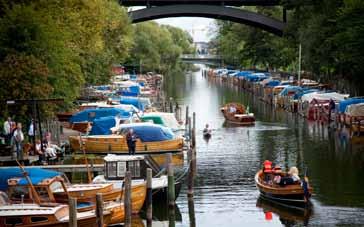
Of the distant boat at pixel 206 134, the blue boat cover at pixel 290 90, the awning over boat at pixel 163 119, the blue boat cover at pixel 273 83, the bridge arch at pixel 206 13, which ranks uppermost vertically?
the bridge arch at pixel 206 13

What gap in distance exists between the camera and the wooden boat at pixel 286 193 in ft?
121

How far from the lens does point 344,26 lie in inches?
2611

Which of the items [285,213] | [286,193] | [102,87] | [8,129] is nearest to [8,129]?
[8,129]

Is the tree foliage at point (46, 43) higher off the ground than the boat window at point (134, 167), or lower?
higher

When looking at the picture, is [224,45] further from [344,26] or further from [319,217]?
[319,217]

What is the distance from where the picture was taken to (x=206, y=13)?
324 feet

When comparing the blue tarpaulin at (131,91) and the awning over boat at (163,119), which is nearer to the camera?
the awning over boat at (163,119)

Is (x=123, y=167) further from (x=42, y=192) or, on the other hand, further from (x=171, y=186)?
(x=42, y=192)

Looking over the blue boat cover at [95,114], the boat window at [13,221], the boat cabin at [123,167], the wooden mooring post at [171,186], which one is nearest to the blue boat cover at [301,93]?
the blue boat cover at [95,114]

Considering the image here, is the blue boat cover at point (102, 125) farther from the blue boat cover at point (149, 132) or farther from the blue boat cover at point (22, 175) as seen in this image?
the blue boat cover at point (22, 175)

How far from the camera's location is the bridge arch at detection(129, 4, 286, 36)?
98750 mm

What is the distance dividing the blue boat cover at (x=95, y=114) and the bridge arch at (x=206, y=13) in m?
41.6

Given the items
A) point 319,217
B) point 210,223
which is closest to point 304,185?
point 319,217

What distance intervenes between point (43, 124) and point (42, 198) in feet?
65.0
